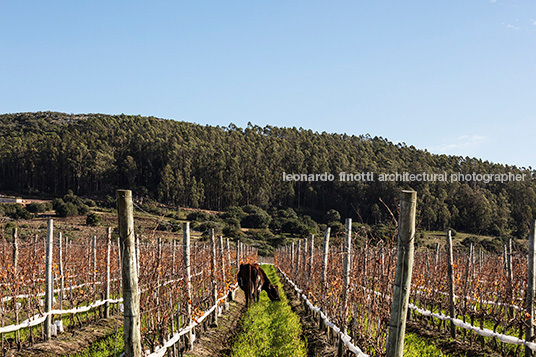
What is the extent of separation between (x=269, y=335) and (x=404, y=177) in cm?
8150

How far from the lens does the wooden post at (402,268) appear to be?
3.26 meters

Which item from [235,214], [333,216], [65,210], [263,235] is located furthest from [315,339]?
[333,216]

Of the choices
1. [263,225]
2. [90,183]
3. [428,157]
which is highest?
[428,157]

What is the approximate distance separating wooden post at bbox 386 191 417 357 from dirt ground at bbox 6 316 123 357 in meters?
4.22

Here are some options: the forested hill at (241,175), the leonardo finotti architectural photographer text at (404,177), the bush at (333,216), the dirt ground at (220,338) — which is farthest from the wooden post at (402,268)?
the leonardo finotti architectural photographer text at (404,177)

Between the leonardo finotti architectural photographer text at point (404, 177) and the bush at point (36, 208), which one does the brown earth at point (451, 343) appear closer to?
the bush at point (36, 208)

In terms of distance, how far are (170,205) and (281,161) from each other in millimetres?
32956

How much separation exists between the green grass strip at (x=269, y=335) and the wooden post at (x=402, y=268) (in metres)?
4.02

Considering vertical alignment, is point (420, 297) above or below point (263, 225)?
above

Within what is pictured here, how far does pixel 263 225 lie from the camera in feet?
198

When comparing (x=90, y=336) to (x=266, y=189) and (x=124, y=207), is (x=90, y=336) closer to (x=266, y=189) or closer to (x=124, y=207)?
(x=124, y=207)

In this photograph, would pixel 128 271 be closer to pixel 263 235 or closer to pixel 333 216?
pixel 263 235

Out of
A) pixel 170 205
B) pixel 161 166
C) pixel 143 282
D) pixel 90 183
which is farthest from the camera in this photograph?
pixel 161 166

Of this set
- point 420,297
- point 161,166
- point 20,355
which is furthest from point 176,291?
point 161,166
